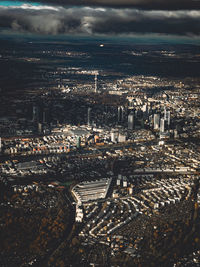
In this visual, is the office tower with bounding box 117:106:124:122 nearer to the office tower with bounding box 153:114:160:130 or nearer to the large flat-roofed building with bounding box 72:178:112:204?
the office tower with bounding box 153:114:160:130

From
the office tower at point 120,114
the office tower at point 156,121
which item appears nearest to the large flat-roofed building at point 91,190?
the office tower at point 156,121

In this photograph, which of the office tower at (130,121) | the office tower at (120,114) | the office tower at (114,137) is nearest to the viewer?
the office tower at (114,137)

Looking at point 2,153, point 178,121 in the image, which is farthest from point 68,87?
point 2,153

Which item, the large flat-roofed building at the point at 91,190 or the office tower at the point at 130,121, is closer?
the large flat-roofed building at the point at 91,190

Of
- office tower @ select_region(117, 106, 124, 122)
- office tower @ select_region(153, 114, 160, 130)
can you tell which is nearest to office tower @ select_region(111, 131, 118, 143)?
office tower @ select_region(153, 114, 160, 130)

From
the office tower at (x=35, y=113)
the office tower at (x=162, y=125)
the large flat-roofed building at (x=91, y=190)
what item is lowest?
the large flat-roofed building at (x=91, y=190)

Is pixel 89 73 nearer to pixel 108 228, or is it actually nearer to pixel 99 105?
pixel 99 105

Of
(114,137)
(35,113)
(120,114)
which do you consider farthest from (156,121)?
(35,113)

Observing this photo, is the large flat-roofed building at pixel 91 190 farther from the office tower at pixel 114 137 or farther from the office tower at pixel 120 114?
the office tower at pixel 120 114

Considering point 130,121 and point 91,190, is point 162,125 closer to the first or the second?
point 130,121
